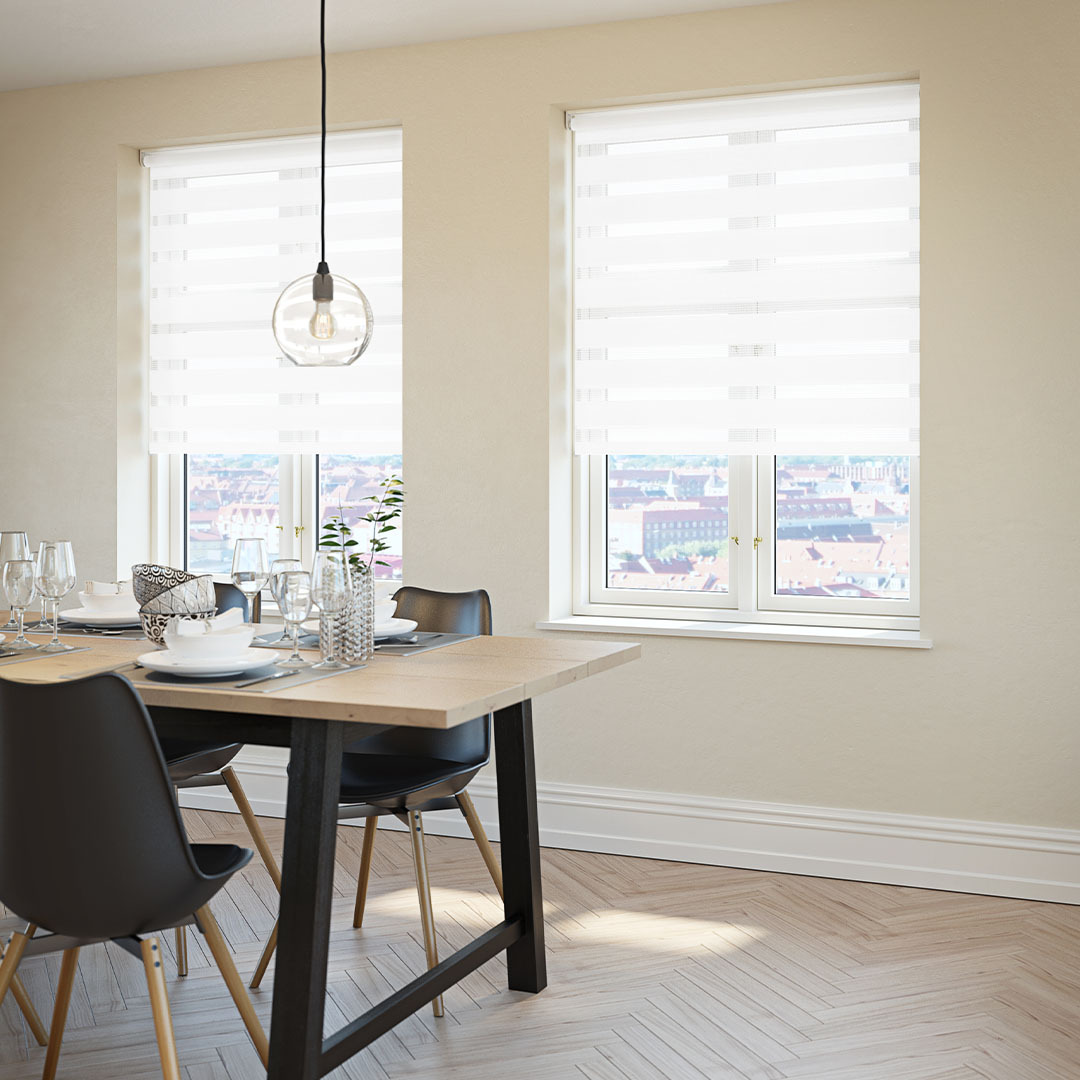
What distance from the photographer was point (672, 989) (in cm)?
300

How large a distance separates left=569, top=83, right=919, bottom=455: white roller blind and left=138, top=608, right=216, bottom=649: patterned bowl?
1877mm

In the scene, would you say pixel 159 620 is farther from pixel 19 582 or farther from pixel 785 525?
pixel 785 525

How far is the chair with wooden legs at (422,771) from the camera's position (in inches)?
114

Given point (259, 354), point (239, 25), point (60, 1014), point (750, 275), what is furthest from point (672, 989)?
point (239, 25)

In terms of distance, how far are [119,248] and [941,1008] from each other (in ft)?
12.8

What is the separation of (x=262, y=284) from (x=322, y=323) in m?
2.08

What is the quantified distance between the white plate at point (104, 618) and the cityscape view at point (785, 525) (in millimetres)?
1801

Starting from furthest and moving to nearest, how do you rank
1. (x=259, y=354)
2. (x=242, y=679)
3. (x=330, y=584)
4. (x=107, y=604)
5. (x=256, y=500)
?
(x=256, y=500) → (x=259, y=354) → (x=107, y=604) → (x=330, y=584) → (x=242, y=679)

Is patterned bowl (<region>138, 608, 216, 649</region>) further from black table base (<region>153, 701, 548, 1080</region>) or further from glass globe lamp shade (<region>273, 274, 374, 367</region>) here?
glass globe lamp shade (<region>273, 274, 374, 367</region>)

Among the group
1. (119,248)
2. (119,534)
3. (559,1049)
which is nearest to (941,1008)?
(559,1049)

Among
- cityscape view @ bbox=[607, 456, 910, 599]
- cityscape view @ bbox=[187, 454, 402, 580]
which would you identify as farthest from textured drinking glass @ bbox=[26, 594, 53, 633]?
cityscape view @ bbox=[607, 456, 910, 599]

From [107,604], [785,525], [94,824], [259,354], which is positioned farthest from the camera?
[259,354]

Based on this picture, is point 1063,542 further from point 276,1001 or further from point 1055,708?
point 276,1001

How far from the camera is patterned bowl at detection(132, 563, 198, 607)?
276 centimetres
